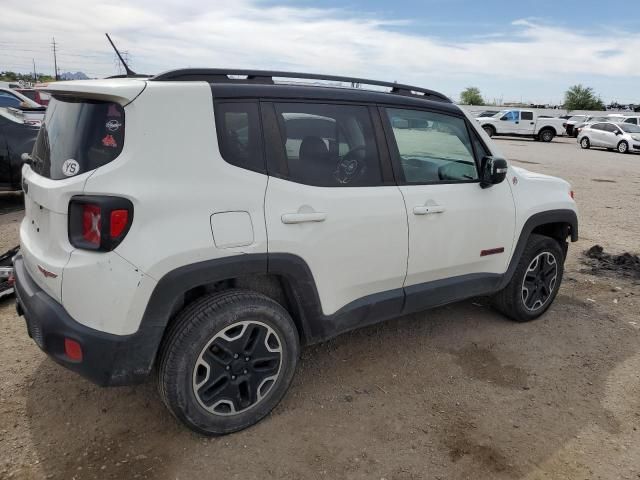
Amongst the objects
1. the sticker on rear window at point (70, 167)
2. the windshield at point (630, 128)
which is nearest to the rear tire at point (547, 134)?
the windshield at point (630, 128)

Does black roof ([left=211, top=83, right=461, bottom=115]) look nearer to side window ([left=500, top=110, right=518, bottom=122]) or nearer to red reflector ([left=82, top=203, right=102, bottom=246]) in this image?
red reflector ([left=82, top=203, right=102, bottom=246])

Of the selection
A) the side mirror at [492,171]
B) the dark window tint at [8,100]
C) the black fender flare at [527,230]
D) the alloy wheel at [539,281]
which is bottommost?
the alloy wheel at [539,281]

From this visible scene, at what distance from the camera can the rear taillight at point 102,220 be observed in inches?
85.7

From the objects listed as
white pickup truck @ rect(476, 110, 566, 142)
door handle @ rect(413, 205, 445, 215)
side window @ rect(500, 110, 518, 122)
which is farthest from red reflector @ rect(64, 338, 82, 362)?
side window @ rect(500, 110, 518, 122)

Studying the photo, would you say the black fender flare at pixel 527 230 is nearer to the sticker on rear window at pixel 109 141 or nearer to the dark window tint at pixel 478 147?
the dark window tint at pixel 478 147

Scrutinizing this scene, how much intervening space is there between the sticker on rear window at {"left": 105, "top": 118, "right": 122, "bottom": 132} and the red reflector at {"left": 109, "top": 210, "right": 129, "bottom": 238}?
393 mm

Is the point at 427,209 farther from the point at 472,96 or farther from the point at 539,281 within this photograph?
the point at 472,96

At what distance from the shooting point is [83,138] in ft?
7.64

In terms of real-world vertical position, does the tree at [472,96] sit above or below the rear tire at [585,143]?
above

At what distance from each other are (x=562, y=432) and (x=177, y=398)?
211cm

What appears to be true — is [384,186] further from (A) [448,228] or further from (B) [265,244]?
Answer: (B) [265,244]

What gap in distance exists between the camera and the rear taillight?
218 cm

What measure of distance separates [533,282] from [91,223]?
3373 millimetres

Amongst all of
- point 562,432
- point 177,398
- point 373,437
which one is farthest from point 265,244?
point 562,432
